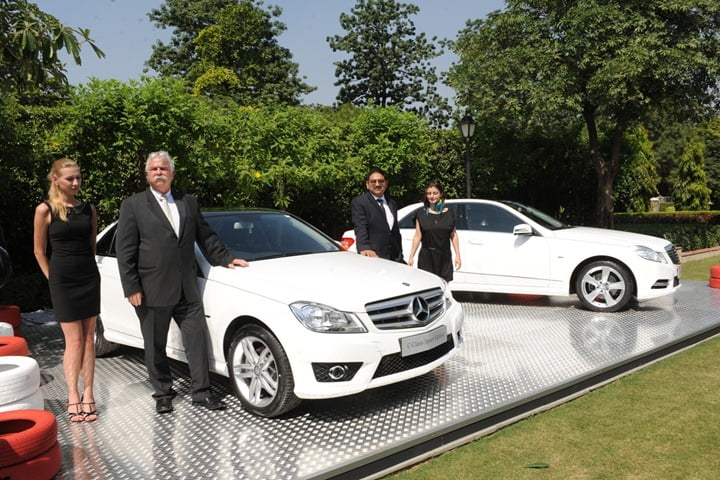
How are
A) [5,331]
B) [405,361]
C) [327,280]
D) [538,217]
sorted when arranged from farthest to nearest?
[538,217], [5,331], [327,280], [405,361]

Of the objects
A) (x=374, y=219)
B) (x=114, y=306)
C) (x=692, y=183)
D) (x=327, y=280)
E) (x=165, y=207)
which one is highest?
(x=692, y=183)

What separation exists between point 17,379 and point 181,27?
4457 cm

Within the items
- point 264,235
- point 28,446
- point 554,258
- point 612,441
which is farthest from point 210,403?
point 554,258

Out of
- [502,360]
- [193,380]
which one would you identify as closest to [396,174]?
[502,360]

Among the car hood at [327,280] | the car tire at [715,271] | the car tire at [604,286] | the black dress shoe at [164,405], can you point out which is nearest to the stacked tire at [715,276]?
the car tire at [715,271]

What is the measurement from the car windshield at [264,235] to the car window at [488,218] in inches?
134

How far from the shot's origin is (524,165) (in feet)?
57.3

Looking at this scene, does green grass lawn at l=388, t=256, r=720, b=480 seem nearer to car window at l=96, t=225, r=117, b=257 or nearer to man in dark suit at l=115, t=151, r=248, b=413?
man in dark suit at l=115, t=151, r=248, b=413

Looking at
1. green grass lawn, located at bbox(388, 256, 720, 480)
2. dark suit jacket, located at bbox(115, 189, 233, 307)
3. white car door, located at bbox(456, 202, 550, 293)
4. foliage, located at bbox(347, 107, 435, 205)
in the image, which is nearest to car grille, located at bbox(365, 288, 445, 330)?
green grass lawn, located at bbox(388, 256, 720, 480)

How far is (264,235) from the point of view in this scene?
17.2 ft

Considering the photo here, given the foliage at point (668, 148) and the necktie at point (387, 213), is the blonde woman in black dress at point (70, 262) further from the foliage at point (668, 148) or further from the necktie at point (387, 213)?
the foliage at point (668, 148)

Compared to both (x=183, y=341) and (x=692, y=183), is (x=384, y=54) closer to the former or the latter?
(x=692, y=183)

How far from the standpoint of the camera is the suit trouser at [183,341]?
4.30 m

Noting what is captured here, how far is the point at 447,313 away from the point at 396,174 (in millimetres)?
9863
